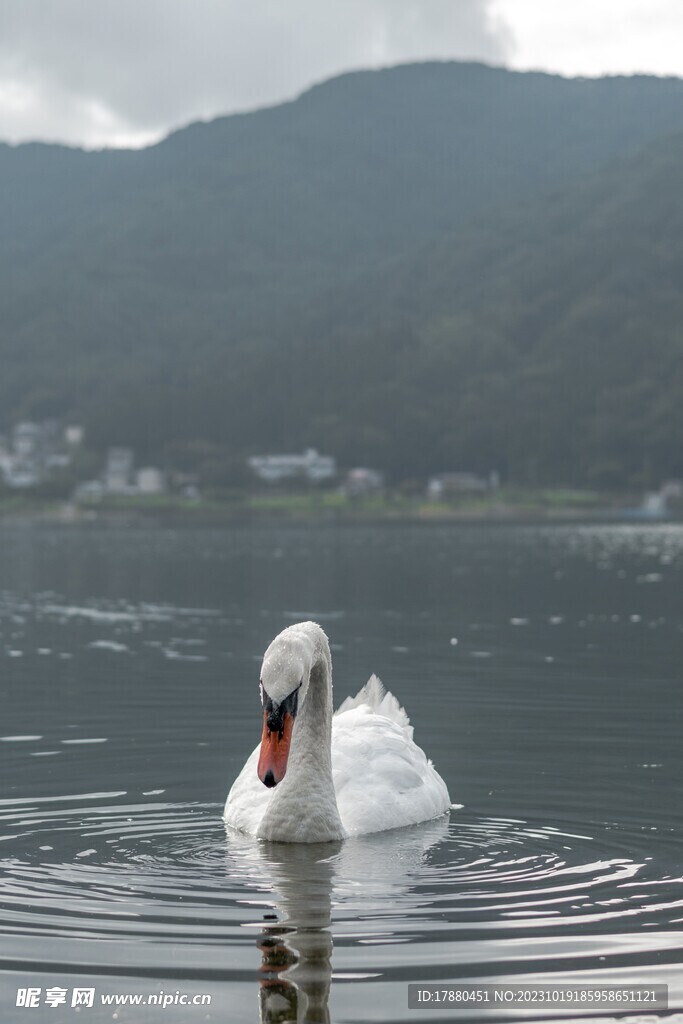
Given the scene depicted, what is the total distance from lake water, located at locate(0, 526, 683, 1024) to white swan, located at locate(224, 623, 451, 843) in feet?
0.65

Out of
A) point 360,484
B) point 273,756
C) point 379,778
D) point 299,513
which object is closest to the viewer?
point 273,756

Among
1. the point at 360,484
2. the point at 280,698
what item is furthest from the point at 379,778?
the point at 360,484

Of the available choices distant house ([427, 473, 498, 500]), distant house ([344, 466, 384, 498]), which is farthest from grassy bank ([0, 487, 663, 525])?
distant house ([427, 473, 498, 500])

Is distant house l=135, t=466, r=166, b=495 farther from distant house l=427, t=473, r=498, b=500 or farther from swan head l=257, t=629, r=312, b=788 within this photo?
swan head l=257, t=629, r=312, b=788

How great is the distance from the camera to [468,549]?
81750 millimetres

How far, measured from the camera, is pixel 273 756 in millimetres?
10008

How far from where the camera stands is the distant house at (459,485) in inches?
7288

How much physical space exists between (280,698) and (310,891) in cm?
128

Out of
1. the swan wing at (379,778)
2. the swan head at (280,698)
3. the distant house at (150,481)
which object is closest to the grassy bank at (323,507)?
the distant house at (150,481)

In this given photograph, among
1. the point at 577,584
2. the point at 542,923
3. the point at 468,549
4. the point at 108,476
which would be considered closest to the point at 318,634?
the point at 542,923

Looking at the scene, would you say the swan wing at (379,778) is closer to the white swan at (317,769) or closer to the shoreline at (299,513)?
Result: the white swan at (317,769)

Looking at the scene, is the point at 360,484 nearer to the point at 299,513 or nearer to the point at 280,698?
the point at 299,513

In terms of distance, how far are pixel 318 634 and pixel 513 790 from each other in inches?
152

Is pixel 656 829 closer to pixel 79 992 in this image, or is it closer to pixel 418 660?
pixel 79 992
